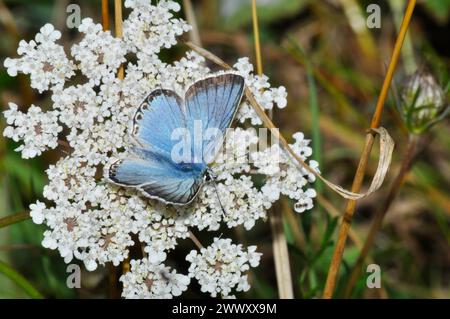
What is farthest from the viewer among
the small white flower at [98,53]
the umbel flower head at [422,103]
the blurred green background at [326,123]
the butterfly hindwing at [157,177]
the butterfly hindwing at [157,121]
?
the blurred green background at [326,123]

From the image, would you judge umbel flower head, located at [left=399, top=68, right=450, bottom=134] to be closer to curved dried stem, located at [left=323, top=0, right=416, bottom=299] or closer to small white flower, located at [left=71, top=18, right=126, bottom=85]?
curved dried stem, located at [left=323, top=0, right=416, bottom=299]

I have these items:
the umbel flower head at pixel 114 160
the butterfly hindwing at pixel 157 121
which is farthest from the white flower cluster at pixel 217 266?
the butterfly hindwing at pixel 157 121

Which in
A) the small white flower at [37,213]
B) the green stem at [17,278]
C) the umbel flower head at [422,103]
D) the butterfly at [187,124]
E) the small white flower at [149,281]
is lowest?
the small white flower at [149,281]

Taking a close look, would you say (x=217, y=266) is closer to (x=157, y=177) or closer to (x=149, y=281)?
(x=149, y=281)

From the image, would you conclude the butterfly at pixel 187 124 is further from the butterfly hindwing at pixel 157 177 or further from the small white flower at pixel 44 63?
the small white flower at pixel 44 63

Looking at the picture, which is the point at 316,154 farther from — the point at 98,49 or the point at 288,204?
the point at 98,49

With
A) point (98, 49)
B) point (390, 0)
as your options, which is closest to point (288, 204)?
point (98, 49)

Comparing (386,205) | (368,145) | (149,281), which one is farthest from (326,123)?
(149,281)

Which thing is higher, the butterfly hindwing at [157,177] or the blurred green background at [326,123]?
the blurred green background at [326,123]
